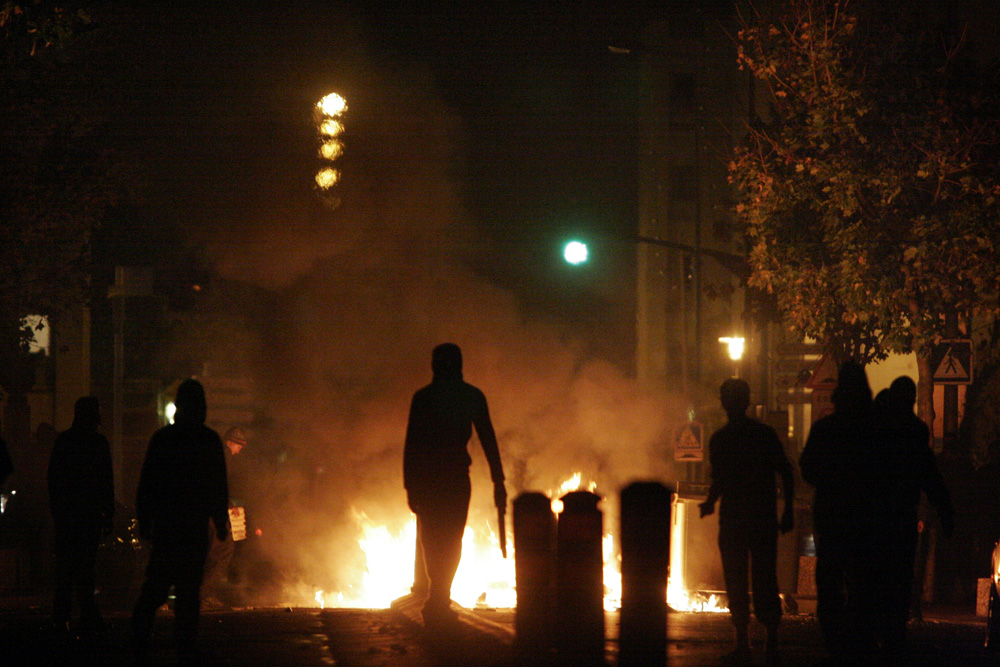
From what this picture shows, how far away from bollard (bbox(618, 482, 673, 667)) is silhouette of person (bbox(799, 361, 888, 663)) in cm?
111

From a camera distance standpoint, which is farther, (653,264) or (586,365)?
(653,264)

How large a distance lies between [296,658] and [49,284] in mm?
13465

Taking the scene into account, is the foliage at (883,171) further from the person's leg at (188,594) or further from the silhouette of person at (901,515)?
the person's leg at (188,594)

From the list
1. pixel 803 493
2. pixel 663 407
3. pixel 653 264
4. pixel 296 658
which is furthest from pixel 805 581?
pixel 653 264

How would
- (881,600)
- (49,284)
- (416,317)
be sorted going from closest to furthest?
(881,600), (49,284), (416,317)

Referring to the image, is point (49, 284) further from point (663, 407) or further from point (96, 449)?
point (663, 407)

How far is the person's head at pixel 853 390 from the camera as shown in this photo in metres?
6.58

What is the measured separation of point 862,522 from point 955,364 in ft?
21.6

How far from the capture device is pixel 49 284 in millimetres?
18766

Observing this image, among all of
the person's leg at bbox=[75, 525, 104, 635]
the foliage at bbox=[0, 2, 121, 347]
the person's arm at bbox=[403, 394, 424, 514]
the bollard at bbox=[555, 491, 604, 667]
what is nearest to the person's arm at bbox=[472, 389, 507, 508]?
the person's arm at bbox=[403, 394, 424, 514]

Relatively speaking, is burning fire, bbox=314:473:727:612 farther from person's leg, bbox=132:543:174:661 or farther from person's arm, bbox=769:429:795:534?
person's leg, bbox=132:543:174:661

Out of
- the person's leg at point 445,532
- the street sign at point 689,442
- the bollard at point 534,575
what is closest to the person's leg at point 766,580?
the bollard at point 534,575

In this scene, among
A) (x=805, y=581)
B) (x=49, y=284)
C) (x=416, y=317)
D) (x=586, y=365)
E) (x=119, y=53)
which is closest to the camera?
(x=805, y=581)

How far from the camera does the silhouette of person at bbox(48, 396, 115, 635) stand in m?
7.94
